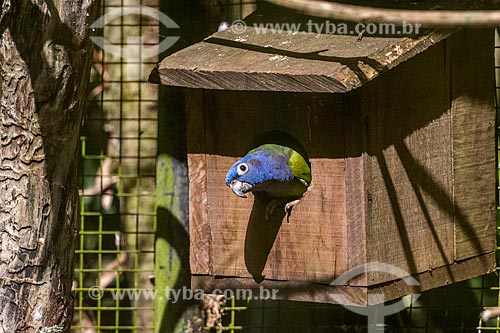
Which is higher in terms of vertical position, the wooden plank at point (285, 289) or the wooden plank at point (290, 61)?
the wooden plank at point (290, 61)

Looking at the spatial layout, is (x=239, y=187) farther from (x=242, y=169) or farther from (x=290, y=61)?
(x=290, y=61)

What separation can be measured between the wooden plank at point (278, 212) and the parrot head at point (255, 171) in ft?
0.33

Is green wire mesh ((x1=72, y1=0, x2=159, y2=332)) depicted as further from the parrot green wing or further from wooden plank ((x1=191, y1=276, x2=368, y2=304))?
the parrot green wing

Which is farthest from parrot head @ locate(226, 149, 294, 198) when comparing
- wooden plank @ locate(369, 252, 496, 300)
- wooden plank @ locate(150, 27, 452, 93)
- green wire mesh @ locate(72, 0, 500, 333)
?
green wire mesh @ locate(72, 0, 500, 333)

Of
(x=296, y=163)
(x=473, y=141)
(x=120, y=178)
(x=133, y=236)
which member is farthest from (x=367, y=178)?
(x=133, y=236)

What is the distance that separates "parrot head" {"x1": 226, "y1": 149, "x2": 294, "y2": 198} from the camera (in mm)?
2637

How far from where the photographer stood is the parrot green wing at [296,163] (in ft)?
9.04

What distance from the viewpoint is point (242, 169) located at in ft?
8.62

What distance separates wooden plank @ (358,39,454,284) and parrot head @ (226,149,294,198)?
252 mm

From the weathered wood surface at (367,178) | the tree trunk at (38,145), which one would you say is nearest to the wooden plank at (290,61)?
the weathered wood surface at (367,178)

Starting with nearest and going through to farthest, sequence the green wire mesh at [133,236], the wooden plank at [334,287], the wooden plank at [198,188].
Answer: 1. the wooden plank at [334,287]
2. the wooden plank at [198,188]
3. the green wire mesh at [133,236]

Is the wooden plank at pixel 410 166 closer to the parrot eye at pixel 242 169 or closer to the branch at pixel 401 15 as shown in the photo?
the parrot eye at pixel 242 169

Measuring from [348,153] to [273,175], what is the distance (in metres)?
0.22

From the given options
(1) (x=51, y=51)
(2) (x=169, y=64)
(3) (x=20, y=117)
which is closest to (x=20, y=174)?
A: (3) (x=20, y=117)
